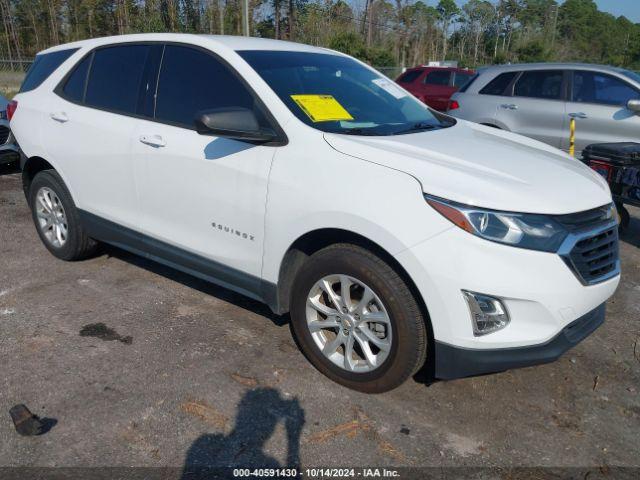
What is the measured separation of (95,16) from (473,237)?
29.2 meters

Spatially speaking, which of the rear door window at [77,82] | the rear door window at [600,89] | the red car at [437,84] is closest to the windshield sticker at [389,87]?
the rear door window at [77,82]

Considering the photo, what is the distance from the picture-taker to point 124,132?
3727mm

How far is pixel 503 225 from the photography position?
97.0 inches

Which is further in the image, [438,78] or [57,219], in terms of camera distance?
[438,78]

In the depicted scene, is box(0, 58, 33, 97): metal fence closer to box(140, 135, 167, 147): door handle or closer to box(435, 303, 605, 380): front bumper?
box(140, 135, 167, 147): door handle

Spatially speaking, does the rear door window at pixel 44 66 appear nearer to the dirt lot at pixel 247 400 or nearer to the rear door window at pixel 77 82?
the rear door window at pixel 77 82

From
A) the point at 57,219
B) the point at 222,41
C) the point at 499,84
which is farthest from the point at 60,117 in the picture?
the point at 499,84

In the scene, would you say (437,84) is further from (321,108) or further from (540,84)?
(321,108)

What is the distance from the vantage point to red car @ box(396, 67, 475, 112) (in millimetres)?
14797

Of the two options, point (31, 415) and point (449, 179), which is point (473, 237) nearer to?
point (449, 179)

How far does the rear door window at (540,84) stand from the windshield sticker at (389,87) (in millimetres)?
4400

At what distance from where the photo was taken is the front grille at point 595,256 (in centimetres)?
259

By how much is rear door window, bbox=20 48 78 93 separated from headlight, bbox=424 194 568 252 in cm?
344

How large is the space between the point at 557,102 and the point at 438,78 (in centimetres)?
796
